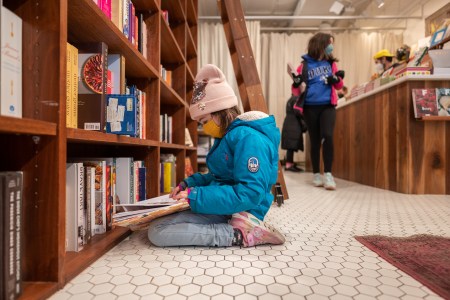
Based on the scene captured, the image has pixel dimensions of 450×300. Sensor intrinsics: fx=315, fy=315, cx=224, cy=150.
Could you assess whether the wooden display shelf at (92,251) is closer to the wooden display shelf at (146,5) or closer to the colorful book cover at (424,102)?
the wooden display shelf at (146,5)

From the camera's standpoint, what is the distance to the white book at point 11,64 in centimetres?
57

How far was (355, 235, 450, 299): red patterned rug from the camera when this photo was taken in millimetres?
715

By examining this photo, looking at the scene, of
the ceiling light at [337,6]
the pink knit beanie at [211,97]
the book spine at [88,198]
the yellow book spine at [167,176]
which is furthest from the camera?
the ceiling light at [337,6]

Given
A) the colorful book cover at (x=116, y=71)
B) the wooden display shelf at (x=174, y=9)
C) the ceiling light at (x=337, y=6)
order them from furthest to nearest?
1. the ceiling light at (x=337, y=6)
2. the wooden display shelf at (x=174, y=9)
3. the colorful book cover at (x=116, y=71)

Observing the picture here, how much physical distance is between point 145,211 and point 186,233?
5.8 inches

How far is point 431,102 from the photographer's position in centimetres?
220

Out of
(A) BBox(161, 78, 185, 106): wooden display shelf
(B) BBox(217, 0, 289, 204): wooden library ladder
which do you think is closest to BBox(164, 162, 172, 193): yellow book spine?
(A) BBox(161, 78, 185, 106): wooden display shelf

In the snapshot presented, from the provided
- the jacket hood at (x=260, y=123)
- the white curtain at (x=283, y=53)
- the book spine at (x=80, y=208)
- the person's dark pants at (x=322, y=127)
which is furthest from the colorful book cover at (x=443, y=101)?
the white curtain at (x=283, y=53)

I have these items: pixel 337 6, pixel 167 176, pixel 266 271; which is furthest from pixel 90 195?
pixel 337 6

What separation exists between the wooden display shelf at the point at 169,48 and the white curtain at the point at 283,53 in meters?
3.02

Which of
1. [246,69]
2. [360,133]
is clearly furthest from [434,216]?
[360,133]

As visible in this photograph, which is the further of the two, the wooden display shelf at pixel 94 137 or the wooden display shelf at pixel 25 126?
the wooden display shelf at pixel 94 137

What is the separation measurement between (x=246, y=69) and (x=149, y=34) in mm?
570

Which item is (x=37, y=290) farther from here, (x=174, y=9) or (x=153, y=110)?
(x=174, y=9)
